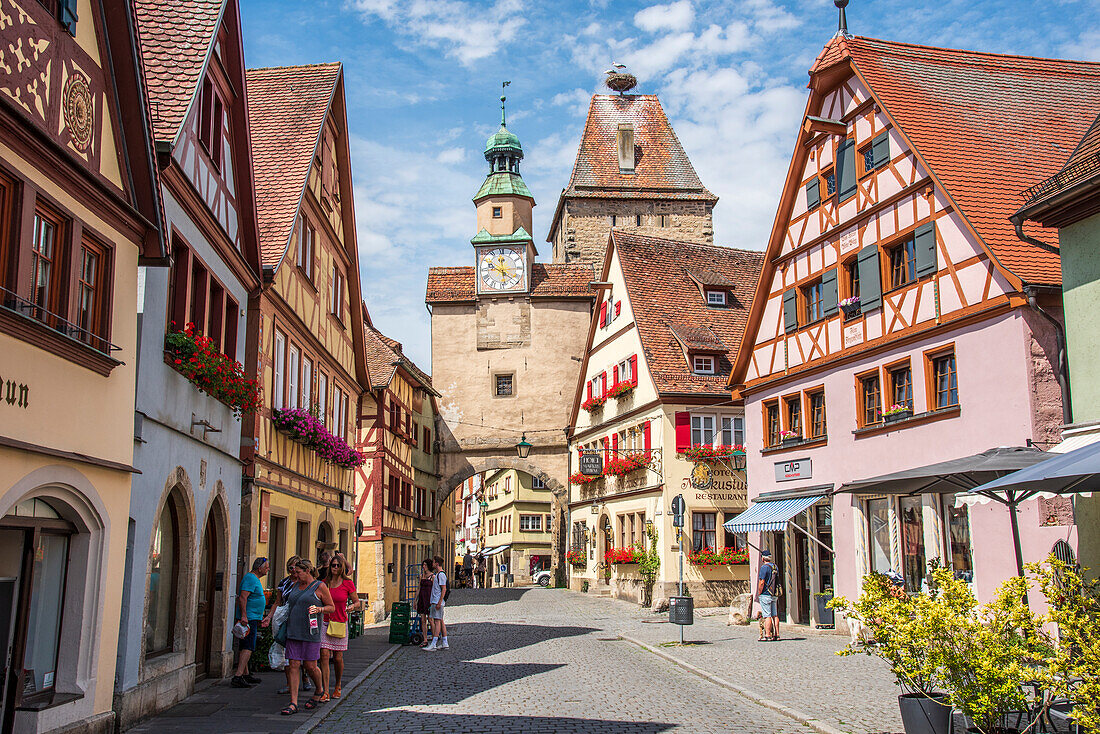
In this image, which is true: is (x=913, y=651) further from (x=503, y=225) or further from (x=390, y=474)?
(x=503, y=225)

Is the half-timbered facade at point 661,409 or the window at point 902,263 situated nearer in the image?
the window at point 902,263

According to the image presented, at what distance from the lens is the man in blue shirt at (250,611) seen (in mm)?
12438

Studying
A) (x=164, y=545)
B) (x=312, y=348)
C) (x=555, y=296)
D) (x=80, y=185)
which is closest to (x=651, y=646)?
(x=312, y=348)

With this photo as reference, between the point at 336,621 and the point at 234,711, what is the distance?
1686 mm

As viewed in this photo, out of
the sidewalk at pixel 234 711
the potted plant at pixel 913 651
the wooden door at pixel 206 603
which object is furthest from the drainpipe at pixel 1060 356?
the wooden door at pixel 206 603

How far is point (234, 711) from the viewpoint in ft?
35.1

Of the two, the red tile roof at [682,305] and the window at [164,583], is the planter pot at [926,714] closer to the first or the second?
the window at [164,583]

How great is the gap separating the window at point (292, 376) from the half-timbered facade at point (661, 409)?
45.2 ft

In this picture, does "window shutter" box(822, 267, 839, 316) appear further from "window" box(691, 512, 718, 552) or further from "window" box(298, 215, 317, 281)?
"window" box(691, 512, 718, 552)

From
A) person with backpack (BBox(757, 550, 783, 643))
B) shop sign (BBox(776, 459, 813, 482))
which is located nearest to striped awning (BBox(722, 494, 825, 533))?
shop sign (BBox(776, 459, 813, 482))

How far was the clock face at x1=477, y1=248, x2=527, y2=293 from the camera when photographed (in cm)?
4347

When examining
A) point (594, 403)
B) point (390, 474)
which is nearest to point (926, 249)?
point (390, 474)

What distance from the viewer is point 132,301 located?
30.7 ft

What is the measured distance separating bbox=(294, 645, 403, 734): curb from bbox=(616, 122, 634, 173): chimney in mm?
46563
